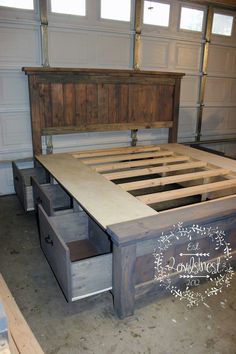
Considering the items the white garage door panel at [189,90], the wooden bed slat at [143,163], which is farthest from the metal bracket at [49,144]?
the white garage door panel at [189,90]

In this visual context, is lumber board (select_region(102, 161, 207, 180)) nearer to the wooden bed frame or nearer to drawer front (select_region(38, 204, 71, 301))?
the wooden bed frame

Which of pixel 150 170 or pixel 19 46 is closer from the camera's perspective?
pixel 150 170

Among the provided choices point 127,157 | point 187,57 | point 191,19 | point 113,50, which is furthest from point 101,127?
point 191,19

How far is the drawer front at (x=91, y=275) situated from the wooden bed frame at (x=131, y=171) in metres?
0.04

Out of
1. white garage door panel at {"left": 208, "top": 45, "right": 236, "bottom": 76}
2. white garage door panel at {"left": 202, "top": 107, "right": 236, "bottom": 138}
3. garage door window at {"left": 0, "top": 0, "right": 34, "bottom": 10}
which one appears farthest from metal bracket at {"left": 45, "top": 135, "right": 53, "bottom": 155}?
white garage door panel at {"left": 208, "top": 45, "right": 236, "bottom": 76}

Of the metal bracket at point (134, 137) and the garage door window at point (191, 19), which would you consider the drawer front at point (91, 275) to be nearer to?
the metal bracket at point (134, 137)

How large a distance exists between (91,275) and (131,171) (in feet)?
3.89

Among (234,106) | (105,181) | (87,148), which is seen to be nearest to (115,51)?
(87,148)

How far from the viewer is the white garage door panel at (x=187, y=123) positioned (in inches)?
156

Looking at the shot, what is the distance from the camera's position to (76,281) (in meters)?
1.38

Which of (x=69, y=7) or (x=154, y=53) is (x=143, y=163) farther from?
(x=69, y=7)

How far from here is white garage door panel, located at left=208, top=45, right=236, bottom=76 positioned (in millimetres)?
3908

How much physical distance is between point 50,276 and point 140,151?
1808 mm

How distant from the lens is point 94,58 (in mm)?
3158
